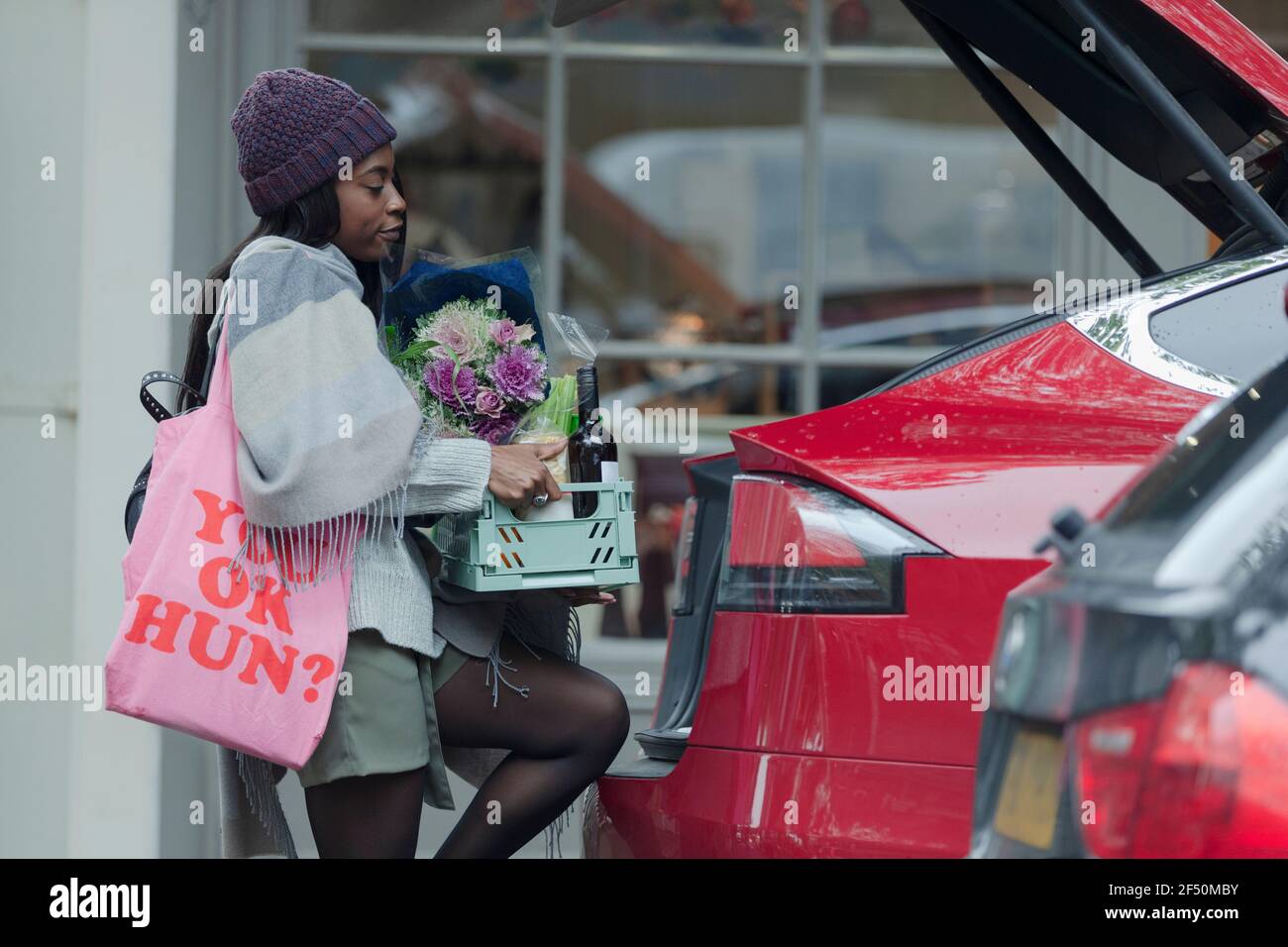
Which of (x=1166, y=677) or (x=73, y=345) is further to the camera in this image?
(x=73, y=345)

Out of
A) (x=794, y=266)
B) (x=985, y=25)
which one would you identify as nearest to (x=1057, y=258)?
(x=794, y=266)

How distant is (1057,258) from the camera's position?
5441 millimetres

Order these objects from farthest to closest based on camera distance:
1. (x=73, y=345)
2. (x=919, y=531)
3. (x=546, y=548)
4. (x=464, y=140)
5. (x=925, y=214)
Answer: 1. (x=925, y=214)
2. (x=464, y=140)
3. (x=73, y=345)
4. (x=546, y=548)
5. (x=919, y=531)

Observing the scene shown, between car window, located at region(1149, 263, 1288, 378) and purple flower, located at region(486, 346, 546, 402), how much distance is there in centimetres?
96

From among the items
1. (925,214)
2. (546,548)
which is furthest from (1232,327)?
(925,214)

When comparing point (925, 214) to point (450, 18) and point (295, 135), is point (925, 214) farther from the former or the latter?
point (295, 135)

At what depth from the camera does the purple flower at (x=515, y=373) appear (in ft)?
7.74

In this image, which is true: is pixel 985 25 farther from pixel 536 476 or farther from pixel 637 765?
pixel 637 765

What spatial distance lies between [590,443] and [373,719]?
1.92ft

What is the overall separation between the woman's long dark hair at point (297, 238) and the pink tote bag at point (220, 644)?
0.40 metres

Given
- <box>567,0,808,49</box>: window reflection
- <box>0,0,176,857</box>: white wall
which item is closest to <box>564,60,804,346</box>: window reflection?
<box>567,0,808,49</box>: window reflection

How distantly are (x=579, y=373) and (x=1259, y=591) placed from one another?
4.59ft

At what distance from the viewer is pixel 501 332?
237 cm

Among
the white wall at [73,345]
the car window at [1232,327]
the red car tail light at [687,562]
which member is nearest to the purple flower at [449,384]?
the red car tail light at [687,562]
